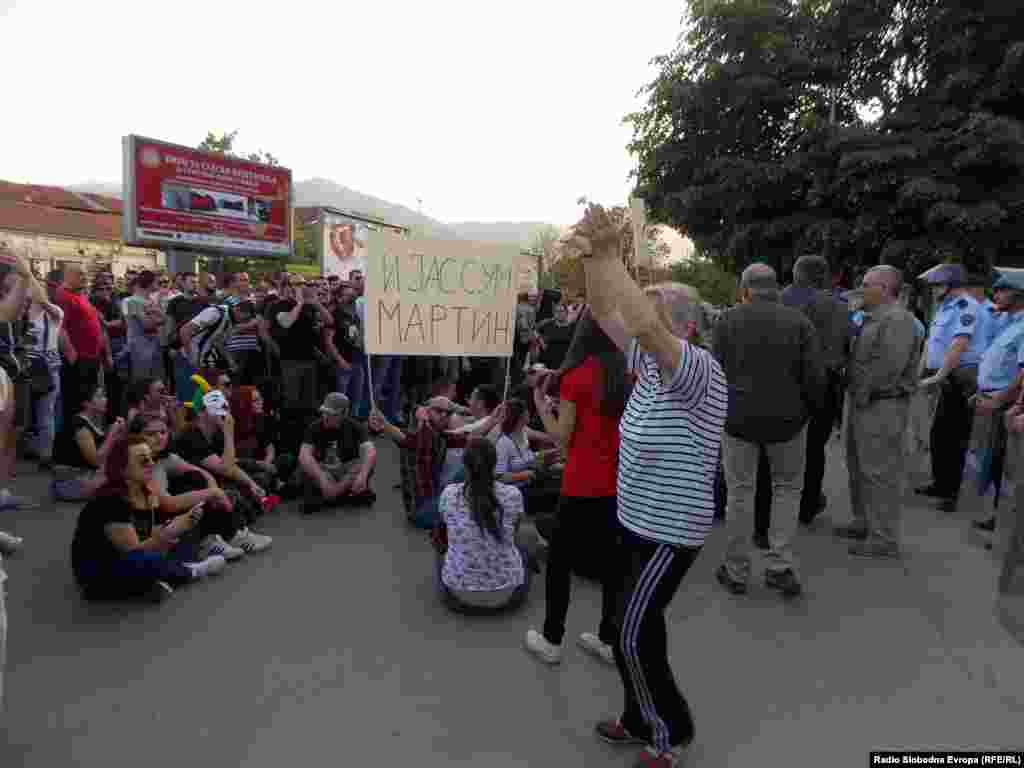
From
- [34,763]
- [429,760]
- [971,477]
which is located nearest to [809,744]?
[429,760]

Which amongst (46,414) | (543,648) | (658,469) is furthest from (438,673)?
(46,414)

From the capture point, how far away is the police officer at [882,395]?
4699mm

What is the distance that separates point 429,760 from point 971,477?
525 cm

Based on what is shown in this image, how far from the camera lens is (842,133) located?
1522 centimetres

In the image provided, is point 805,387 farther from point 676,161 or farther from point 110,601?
point 676,161

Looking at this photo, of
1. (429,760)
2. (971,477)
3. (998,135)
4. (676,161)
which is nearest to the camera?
(429,760)

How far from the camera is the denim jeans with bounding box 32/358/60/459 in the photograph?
5930mm

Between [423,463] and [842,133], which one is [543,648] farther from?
[842,133]

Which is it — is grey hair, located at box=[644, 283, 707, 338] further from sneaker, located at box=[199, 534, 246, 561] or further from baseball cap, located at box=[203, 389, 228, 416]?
baseball cap, located at box=[203, 389, 228, 416]

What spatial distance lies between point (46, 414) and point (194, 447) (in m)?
1.90

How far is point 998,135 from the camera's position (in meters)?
13.3

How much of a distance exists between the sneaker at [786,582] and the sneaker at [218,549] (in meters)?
3.38

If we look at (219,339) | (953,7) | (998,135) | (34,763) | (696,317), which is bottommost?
(34,763)

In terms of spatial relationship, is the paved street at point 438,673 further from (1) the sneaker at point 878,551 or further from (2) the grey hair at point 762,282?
(2) the grey hair at point 762,282
